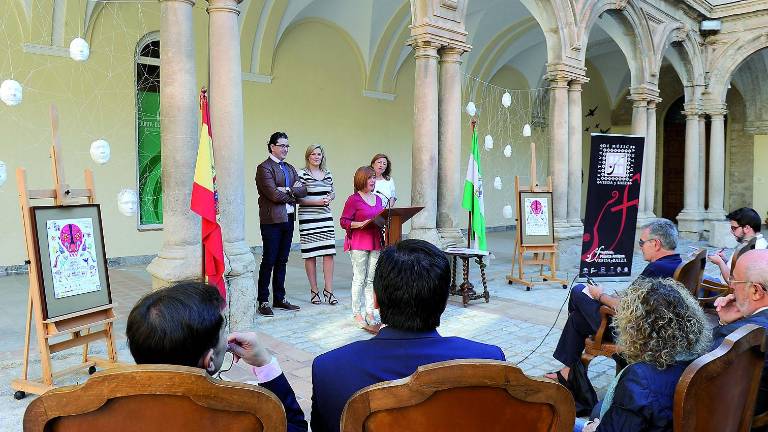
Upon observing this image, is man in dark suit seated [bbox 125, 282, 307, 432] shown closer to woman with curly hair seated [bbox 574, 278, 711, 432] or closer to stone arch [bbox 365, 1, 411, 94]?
woman with curly hair seated [bbox 574, 278, 711, 432]

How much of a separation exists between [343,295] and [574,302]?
3168 millimetres

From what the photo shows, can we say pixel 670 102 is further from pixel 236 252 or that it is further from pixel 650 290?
pixel 650 290

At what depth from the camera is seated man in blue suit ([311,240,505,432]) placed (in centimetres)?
145

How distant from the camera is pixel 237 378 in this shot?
356 cm

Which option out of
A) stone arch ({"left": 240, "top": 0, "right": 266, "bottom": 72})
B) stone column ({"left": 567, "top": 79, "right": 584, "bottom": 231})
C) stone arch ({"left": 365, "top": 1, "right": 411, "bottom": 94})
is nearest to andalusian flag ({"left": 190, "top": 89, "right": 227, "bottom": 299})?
stone arch ({"left": 240, "top": 0, "right": 266, "bottom": 72})

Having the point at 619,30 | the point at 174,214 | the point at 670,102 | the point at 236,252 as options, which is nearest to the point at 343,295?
the point at 236,252

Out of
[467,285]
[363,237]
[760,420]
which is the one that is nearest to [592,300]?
[760,420]

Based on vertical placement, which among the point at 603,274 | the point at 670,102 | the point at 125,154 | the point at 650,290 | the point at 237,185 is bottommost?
the point at 603,274

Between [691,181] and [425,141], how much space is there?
879 cm

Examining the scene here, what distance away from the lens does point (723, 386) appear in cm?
167

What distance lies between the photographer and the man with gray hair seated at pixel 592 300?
3.28m

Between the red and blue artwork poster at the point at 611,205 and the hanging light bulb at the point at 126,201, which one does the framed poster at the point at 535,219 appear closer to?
the red and blue artwork poster at the point at 611,205

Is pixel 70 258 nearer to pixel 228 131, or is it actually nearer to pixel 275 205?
pixel 228 131

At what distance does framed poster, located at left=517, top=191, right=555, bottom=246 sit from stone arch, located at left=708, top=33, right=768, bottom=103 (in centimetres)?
791
